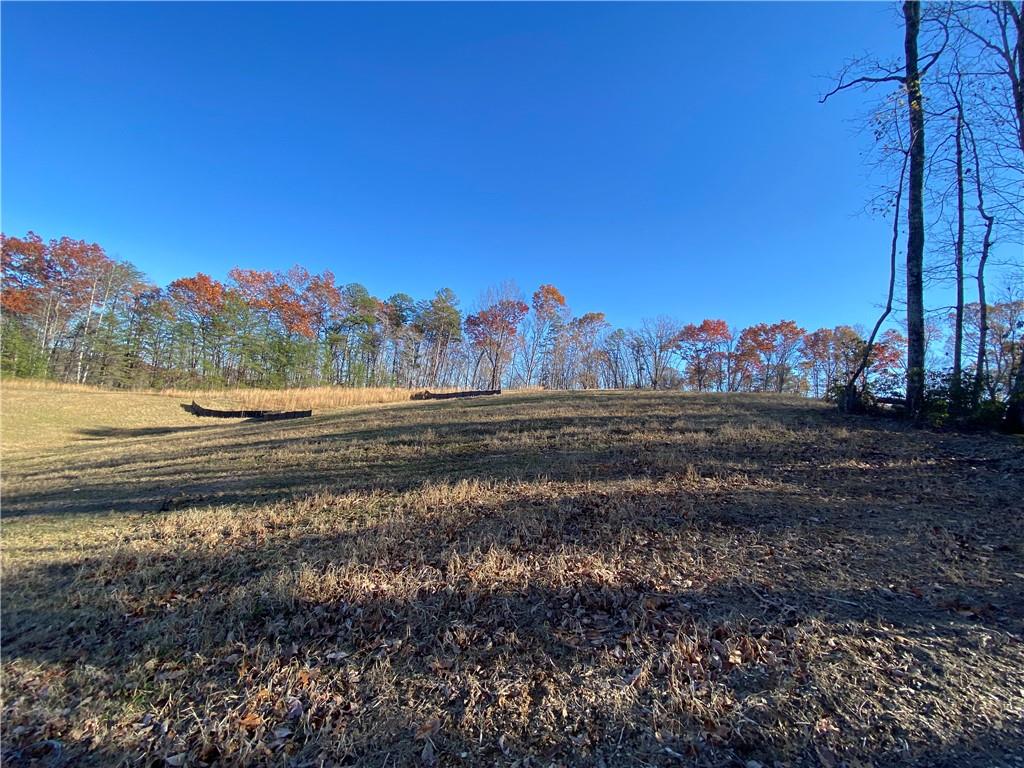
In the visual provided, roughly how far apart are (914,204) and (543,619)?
1143 cm

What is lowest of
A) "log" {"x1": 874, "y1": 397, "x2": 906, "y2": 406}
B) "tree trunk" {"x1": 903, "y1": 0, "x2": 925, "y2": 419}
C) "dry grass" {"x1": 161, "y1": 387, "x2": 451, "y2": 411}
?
"dry grass" {"x1": 161, "y1": 387, "x2": 451, "y2": 411}

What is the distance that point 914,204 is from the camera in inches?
331

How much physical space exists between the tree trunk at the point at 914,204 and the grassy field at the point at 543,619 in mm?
3080

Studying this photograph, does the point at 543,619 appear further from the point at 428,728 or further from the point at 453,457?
the point at 453,457

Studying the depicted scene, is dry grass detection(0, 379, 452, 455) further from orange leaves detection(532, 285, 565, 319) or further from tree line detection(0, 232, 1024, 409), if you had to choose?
orange leaves detection(532, 285, 565, 319)

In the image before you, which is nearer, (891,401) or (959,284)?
(891,401)

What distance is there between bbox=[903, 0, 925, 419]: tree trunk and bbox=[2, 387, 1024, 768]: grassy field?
308cm

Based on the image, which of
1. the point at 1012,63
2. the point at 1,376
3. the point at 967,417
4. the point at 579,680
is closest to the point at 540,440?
the point at 579,680

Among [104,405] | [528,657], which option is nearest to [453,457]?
[528,657]

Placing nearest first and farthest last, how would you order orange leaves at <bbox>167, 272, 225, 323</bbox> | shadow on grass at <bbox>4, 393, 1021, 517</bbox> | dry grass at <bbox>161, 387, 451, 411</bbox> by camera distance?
shadow on grass at <bbox>4, 393, 1021, 517</bbox>, dry grass at <bbox>161, 387, 451, 411</bbox>, orange leaves at <bbox>167, 272, 225, 323</bbox>

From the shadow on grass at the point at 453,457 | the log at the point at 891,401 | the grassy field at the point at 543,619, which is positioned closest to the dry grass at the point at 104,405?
the shadow on grass at the point at 453,457

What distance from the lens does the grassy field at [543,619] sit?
6.44 ft

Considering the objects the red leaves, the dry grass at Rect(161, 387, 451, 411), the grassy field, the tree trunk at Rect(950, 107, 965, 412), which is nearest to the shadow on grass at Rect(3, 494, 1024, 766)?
the grassy field

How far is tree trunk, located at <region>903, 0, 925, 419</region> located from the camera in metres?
8.12
